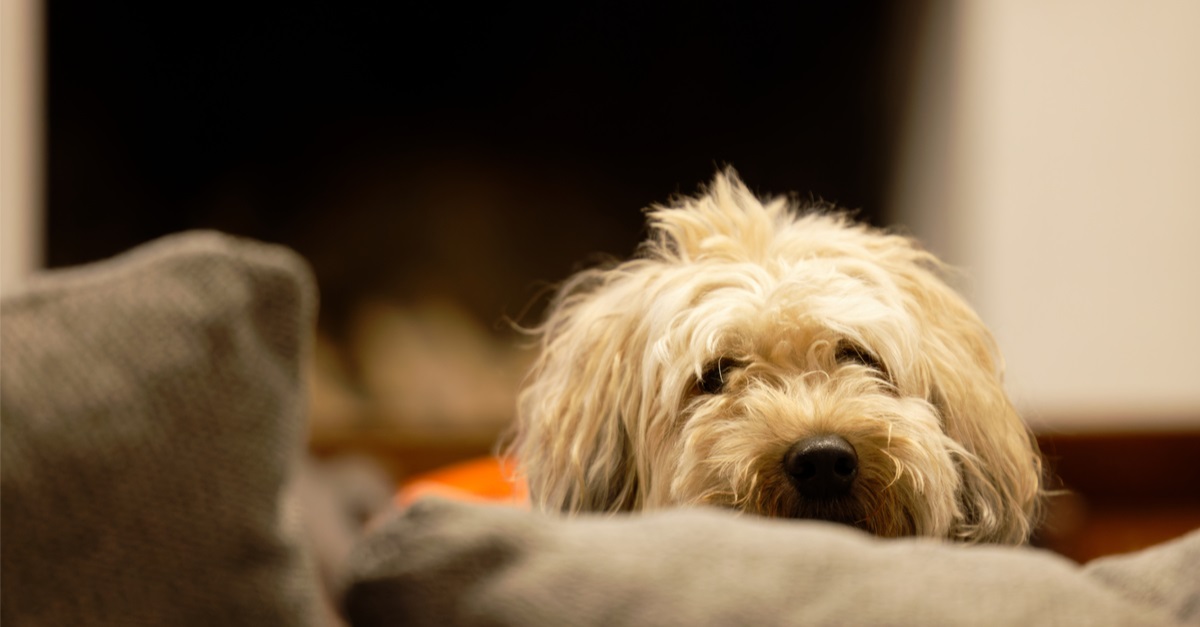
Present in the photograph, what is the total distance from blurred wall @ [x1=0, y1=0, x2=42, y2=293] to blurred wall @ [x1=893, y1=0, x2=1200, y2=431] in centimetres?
243

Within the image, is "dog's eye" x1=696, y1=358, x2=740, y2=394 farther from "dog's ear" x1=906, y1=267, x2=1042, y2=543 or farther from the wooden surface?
the wooden surface

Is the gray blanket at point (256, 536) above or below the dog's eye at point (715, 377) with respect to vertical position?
above

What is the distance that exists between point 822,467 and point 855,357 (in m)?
0.18

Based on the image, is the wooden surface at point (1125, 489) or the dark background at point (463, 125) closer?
the wooden surface at point (1125, 489)

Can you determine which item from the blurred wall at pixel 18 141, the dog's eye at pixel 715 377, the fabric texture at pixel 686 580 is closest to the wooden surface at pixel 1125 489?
the dog's eye at pixel 715 377

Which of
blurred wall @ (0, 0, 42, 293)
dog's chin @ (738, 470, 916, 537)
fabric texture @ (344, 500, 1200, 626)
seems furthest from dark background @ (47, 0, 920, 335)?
fabric texture @ (344, 500, 1200, 626)

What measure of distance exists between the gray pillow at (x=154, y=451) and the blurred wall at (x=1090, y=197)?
2.54 m

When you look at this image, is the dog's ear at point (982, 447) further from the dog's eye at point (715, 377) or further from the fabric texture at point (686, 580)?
the fabric texture at point (686, 580)

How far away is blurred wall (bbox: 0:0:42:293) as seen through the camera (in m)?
2.65

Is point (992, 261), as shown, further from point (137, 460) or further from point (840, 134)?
point (137, 460)

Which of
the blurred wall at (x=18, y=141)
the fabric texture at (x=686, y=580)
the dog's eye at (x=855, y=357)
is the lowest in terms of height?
the blurred wall at (x=18, y=141)

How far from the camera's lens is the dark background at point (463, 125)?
10.9ft

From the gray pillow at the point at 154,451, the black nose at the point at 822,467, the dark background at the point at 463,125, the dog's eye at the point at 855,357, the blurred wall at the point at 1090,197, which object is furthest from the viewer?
the dark background at the point at 463,125

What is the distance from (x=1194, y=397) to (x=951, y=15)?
118 cm
